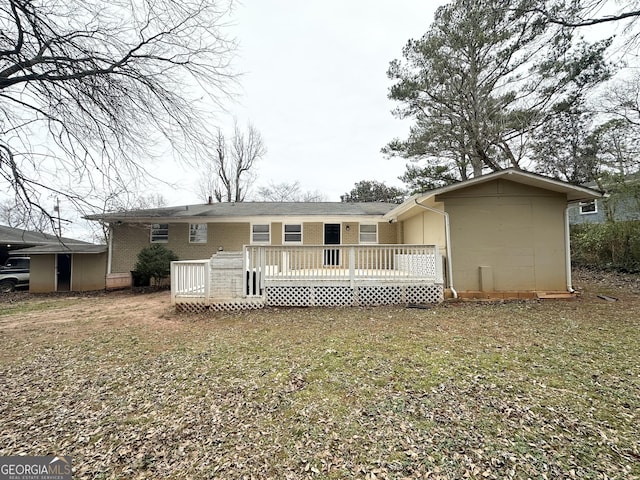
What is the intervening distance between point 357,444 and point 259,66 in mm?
6963

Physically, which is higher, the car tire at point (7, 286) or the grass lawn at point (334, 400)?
the car tire at point (7, 286)

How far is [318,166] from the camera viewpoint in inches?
1243

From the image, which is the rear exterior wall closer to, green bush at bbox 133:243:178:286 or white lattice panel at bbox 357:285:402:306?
green bush at bbox 133:243:178:286

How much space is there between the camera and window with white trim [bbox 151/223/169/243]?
1297 centimetres

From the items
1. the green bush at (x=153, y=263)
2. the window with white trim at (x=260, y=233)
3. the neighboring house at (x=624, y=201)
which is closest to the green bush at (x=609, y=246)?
the neighboring house at (x=624, y=201)

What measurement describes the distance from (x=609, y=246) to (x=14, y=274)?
2539cm

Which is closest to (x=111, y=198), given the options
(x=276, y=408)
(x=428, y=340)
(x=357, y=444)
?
(x=276, y=408)

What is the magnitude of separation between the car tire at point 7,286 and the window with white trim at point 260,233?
1058 cm

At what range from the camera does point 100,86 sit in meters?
4.70

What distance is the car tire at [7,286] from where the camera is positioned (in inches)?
478

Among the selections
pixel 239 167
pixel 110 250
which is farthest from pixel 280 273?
pixel 239 167

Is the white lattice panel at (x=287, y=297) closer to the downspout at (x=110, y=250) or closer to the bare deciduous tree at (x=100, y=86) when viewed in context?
the bare deciduous tree at (x=100, y=86)

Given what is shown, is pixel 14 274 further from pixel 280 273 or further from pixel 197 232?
pixel 280 273

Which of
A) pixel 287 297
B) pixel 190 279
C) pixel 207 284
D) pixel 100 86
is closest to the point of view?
pixel 100 86
